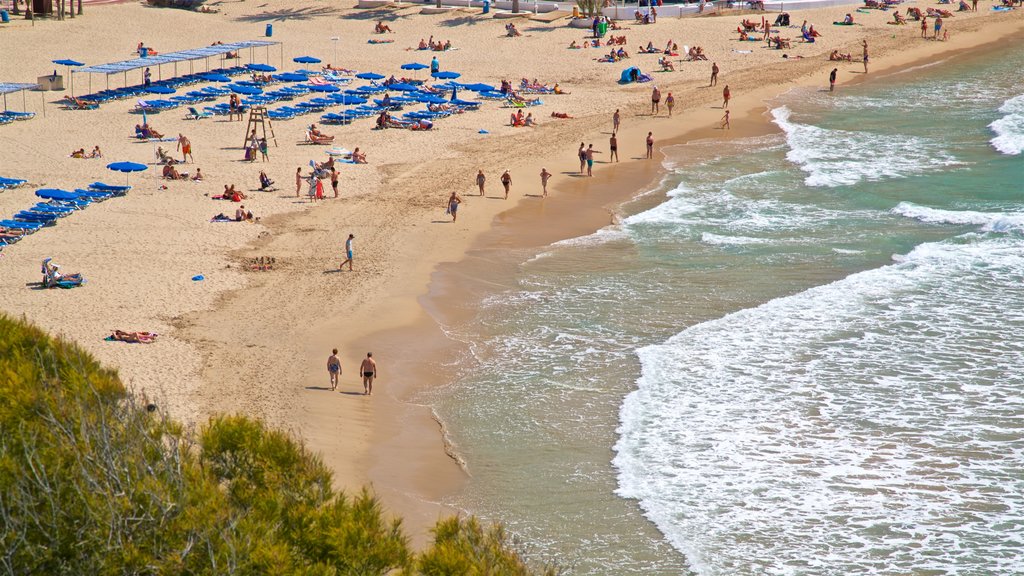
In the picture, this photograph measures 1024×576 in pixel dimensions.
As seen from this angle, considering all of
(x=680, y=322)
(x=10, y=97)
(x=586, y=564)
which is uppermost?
(x=10, y=97)

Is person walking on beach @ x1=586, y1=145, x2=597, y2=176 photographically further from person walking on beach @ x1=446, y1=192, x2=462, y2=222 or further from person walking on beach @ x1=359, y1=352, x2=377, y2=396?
person walking on beach @ x1=359, y1=352, x2=377, y2=396

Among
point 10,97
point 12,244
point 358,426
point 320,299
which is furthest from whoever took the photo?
point 10,97

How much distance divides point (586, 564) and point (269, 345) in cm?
866

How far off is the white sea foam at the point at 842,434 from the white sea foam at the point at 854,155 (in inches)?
384

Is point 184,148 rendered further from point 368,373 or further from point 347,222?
point 368,373

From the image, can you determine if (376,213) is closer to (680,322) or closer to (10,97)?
(680,322)

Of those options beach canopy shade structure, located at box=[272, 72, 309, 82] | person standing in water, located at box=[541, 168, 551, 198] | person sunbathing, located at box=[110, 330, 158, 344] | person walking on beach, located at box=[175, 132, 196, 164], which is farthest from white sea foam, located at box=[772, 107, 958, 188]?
person sunbathing, located at box=[110, 330, 158, 344]

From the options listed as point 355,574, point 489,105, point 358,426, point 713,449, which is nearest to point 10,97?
point 489,105

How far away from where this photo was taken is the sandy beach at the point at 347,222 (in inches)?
720

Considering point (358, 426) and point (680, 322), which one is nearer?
point (358, 426)

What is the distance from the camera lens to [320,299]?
22766 mm

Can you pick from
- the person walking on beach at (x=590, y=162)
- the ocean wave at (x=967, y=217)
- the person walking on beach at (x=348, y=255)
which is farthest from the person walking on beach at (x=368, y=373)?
the ocean wave at (x=967, y=217)

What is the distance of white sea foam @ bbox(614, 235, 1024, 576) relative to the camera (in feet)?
48.0

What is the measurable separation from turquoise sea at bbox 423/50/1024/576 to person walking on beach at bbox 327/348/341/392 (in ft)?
6.22
